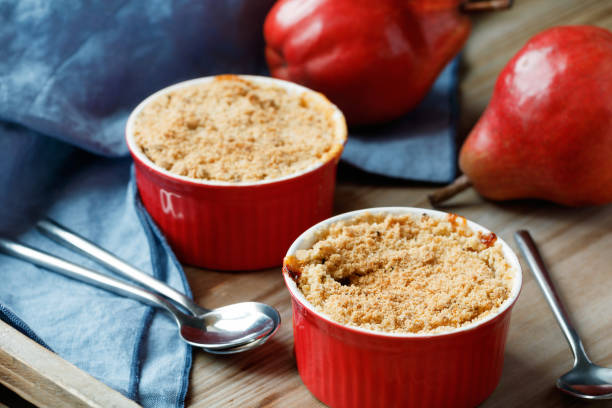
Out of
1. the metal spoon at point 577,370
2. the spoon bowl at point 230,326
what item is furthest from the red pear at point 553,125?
the spoon bowl at point 230,326

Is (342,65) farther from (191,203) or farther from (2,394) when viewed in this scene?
(2,394)

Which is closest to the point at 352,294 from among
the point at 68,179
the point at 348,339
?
the point at 348,339

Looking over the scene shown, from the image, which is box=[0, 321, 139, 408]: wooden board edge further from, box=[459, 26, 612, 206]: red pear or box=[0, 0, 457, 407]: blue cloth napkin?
box=[459, 26, 612, 206]: red pear

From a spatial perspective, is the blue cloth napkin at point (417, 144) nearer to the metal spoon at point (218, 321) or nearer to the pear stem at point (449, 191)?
the pear stem at point (449, 191)

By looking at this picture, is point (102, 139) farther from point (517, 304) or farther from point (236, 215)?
point (517, 304)

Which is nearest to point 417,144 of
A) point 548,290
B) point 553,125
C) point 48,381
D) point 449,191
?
point 449,191

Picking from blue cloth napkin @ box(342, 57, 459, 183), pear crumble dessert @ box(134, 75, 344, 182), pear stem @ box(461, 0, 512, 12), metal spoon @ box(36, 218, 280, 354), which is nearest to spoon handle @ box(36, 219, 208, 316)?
metal spoon @ box(36, 218, 280, 354)

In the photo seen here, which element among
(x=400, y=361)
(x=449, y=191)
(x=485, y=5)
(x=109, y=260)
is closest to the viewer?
(x=400, y=361)
